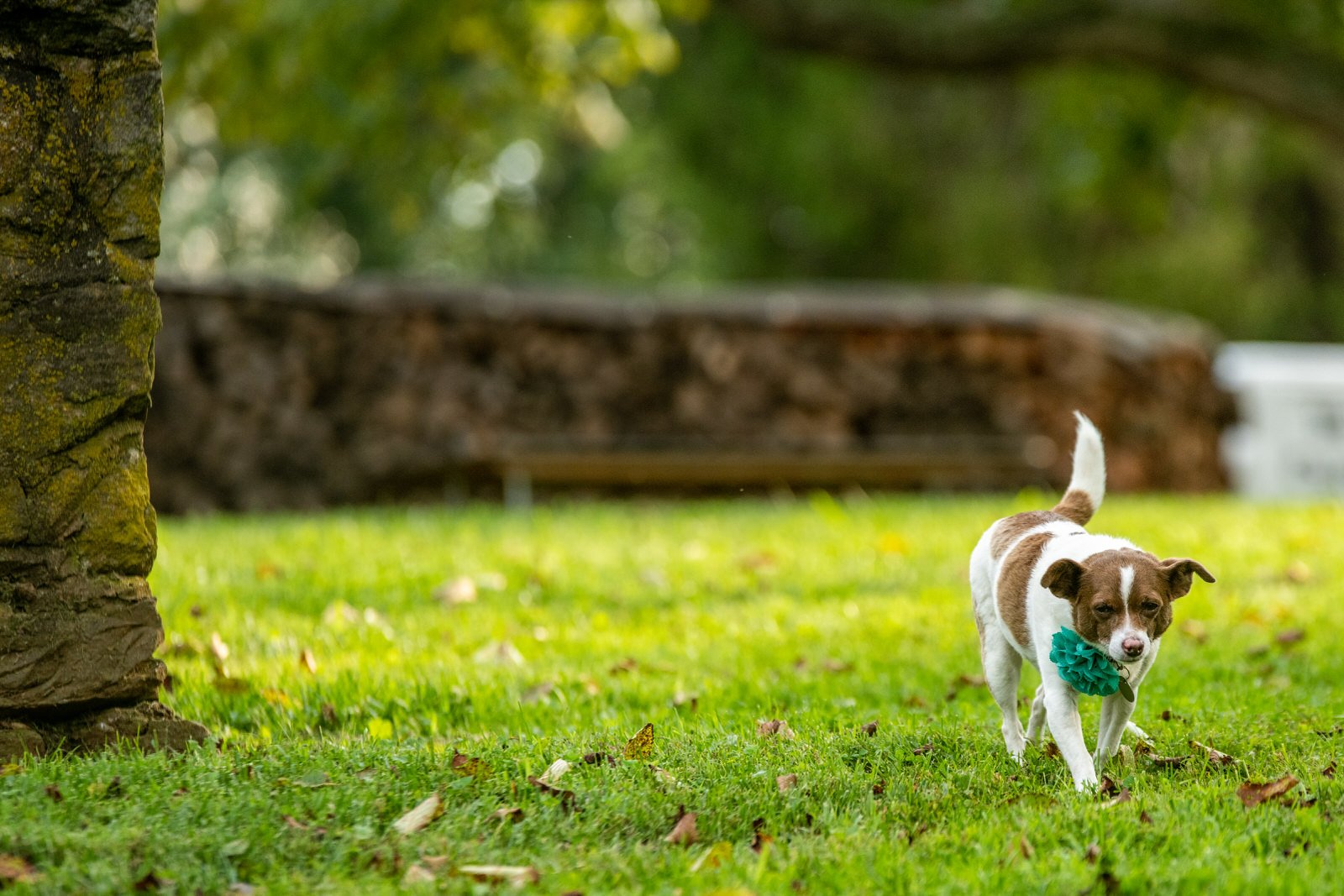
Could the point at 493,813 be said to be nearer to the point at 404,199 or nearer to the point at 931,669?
the point at 931,669

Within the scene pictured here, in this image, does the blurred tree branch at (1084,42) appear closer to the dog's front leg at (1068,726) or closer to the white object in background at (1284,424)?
the white object in background at (1284,424)

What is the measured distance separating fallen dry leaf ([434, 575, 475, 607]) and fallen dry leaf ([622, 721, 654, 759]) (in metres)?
2.44

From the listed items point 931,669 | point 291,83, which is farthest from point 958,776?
point 291,83

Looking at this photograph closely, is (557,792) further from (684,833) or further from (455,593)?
(455,593)

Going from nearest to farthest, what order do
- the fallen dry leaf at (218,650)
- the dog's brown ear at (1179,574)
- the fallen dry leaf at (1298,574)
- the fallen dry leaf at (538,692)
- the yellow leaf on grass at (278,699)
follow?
the dog's brown ear at (1179,574) → the yellow leaf on grass at (278,699) → the fallen dry leaf at (538,692) → the fallen dry leaf at (218,650) → the fallen dry leaf at (1298,574)

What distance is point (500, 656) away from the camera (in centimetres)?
517

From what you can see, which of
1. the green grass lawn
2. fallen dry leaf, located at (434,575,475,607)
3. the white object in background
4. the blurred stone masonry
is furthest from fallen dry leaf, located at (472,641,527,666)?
the white object in background

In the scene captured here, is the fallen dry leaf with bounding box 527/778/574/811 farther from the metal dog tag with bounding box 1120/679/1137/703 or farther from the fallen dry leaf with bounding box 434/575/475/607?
the fallen dry leaf with bounding box 434/575/475/607

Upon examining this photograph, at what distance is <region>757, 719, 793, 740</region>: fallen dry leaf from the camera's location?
396 cm

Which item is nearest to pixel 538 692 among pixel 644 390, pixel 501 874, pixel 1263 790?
pixel 501 874

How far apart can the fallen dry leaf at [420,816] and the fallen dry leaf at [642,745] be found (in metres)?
0.63

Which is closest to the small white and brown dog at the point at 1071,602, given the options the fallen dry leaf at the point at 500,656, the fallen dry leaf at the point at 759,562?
the fallen dry leaf at the point at 500,656

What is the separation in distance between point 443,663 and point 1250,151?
20.5 meters

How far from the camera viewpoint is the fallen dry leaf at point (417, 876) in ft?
9.28
